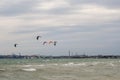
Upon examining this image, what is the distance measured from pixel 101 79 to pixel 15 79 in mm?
9047

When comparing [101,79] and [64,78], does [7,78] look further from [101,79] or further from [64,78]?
[101,79]

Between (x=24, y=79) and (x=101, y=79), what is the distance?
8.13 m

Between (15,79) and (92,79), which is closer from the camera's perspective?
(15,79)

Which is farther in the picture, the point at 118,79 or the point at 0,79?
the point at 118,79

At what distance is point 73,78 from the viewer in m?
45.2

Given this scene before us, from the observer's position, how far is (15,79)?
42125 millimetres

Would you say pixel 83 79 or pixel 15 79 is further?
pixel 83 79

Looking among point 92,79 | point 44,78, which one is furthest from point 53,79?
point 92,79

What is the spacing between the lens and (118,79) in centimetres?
4531

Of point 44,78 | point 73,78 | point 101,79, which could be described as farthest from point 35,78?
point 101,79

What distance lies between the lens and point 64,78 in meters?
44.6

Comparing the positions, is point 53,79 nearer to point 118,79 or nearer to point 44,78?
point 44,78

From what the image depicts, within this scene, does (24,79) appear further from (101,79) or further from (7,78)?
(101,79)

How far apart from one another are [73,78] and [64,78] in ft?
3.79
